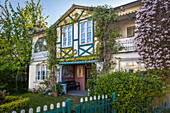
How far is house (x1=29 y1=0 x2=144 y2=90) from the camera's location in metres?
9.24

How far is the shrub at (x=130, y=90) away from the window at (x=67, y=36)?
24.9 feet

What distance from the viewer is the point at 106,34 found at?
31.0 ft

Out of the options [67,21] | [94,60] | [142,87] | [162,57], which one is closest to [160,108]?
[142,87]

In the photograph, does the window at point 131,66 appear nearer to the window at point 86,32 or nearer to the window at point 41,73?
the window at point 86,32

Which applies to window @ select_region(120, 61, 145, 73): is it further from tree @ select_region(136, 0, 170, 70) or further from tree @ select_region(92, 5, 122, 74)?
tree @ select_region(92, 5, 122, 74)

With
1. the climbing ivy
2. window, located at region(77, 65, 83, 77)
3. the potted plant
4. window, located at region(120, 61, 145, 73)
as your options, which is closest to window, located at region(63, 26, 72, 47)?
the climbing ivy

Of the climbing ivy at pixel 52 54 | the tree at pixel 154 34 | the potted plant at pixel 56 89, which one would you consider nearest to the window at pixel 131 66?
the tree at pixel 154 34

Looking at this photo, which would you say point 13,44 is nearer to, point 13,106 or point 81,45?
point 81,45

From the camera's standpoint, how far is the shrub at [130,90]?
4160 millimetres

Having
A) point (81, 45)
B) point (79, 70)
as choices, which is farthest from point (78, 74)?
point (81, 45)

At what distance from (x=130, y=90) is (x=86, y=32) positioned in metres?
7.19

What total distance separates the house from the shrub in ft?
13.9

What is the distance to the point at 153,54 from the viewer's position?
8.01m

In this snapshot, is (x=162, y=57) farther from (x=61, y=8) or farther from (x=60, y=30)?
(x=61, y=8)
